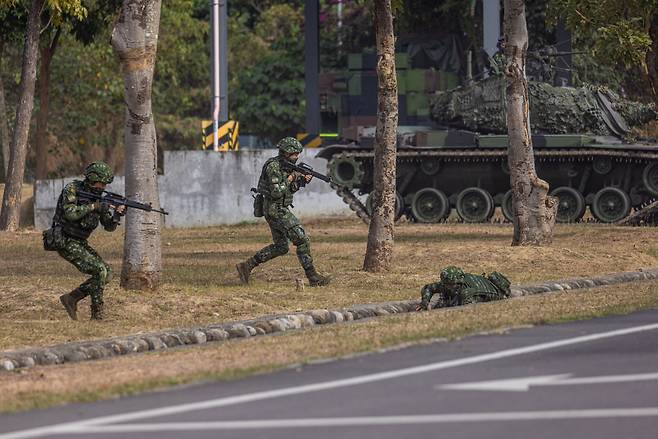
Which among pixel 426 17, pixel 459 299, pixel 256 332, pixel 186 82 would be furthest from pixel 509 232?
pixel 186 82

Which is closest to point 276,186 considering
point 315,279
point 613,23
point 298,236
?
point 298,236

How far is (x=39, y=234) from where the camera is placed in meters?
32.8

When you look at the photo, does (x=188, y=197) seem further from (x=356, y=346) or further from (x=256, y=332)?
(x=356, y=346)

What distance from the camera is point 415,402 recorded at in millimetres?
9672

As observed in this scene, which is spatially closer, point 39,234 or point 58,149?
point 39,234

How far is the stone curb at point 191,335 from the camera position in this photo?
43.0ft

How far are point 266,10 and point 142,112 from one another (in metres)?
50.6

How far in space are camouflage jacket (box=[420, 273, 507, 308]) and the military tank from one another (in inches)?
701

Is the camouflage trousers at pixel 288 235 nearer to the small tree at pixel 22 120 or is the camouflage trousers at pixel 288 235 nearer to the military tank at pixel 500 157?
the small tree at pixel 22 120

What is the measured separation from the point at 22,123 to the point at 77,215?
708 inches

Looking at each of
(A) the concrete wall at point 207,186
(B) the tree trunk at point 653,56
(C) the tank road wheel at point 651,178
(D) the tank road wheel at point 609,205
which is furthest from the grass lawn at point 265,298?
(A) the concrete wall at point 207,186

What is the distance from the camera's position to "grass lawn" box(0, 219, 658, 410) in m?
11.9

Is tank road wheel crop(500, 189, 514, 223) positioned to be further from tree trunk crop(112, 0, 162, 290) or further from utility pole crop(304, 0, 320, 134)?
tree trunk crop(112, 0, 162, 290)

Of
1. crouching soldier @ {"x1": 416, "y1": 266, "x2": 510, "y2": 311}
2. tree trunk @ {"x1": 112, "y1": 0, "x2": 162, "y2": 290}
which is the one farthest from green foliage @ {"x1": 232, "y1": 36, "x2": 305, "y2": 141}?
crouching soldier @ {"x1": 416, "y1": 266, "x2": 510, "y2": 311}
